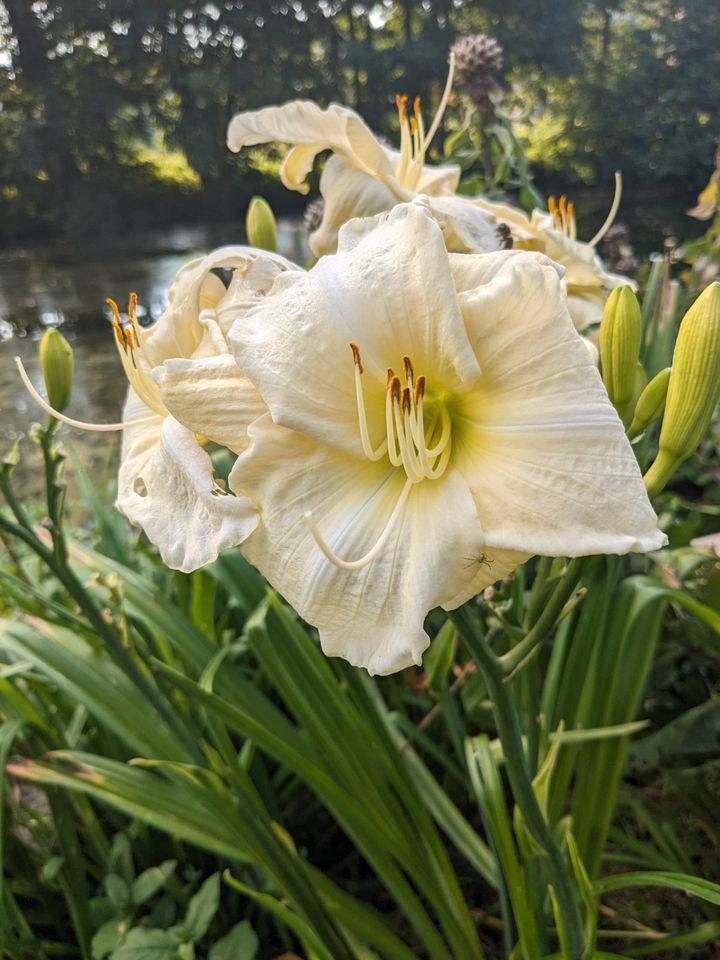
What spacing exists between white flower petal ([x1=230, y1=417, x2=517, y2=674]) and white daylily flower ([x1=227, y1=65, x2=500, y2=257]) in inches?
6.8

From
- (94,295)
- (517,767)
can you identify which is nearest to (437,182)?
(517,767)

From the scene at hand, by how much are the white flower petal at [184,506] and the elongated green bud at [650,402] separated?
0.21 metres

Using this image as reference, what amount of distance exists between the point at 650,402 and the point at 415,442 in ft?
0.49

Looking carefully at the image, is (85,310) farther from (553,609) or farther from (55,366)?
(553,609)

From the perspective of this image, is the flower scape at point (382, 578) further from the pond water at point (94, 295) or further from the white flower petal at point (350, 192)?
the pond water at point (94, 295)

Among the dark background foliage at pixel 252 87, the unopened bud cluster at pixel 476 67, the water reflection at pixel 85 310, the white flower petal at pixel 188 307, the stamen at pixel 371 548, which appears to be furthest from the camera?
the dark background foliage at pixel 252 87

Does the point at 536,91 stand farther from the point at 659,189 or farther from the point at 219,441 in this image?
the point at 219,441

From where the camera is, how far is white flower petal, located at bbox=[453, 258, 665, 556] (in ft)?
0.83

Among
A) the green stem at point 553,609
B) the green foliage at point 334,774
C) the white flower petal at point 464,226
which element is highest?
the white flower petal at point 464,226

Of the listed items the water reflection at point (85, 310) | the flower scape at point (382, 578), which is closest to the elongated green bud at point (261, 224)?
the flower scape at point (382, 578)

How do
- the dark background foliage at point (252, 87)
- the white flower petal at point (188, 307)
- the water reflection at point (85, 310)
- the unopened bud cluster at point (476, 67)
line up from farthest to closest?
1. the dark background foliage at point (252, 87)
2. the water reflection at point (85, 310)
3. the unopened bud cluster at point (476, 67)
4. the white flower petal at point (188, 307)

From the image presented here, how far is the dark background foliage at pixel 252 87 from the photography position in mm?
2383

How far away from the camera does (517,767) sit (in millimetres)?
366

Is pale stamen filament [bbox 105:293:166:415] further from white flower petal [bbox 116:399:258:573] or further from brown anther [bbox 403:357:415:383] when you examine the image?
brown anther [bbox 403:357:415:383]
